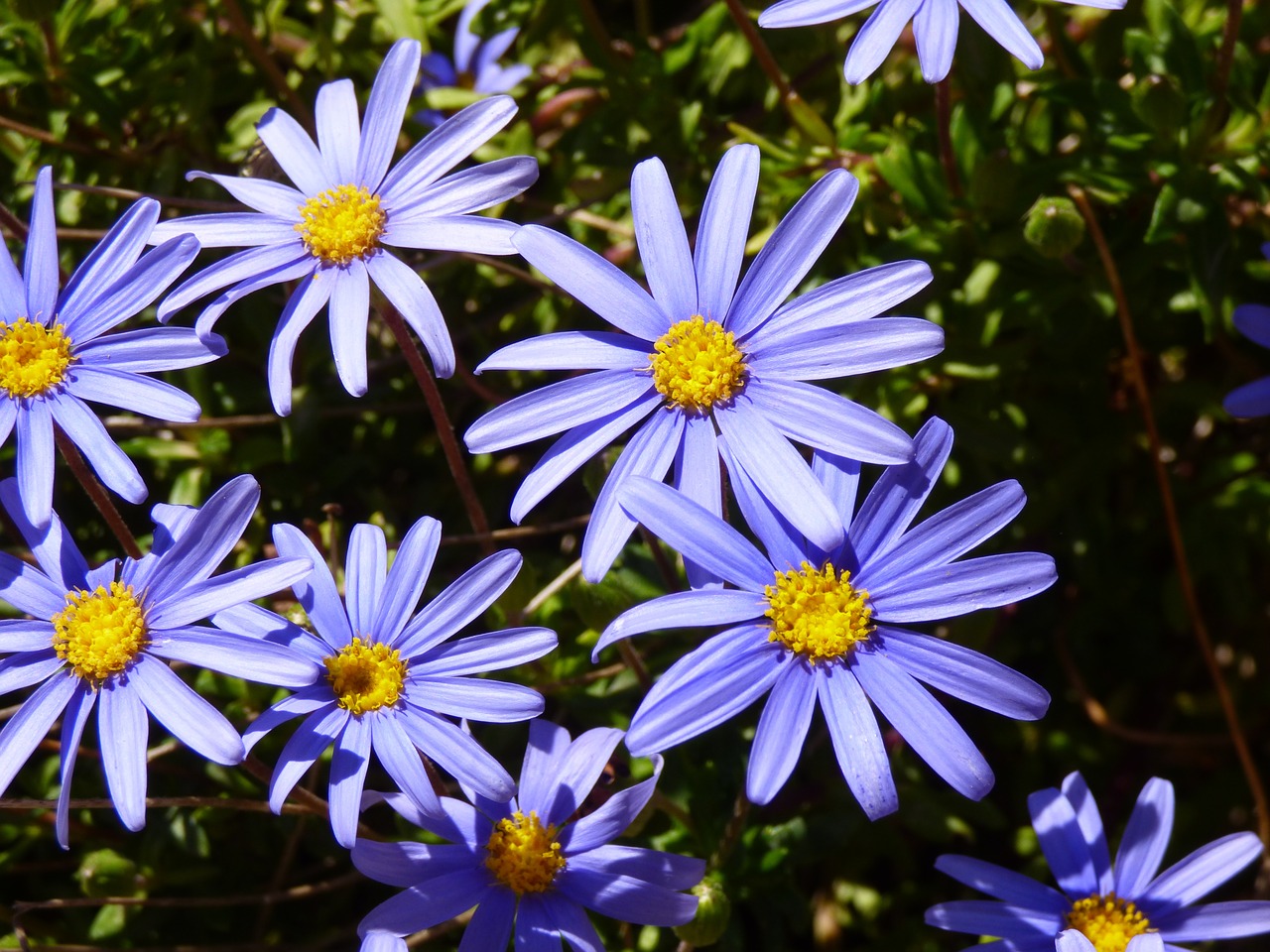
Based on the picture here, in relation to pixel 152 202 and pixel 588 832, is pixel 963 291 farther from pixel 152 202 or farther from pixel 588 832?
pixel 152 202

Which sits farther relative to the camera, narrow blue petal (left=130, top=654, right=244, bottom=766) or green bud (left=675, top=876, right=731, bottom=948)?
green bud (left=675, top=876, right=731, bottom=948)

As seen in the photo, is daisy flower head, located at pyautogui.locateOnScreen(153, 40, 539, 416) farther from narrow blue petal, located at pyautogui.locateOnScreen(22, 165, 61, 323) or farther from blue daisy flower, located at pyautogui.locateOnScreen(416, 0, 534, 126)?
blue daisy flower, located at pyautogui.locateOnScreen(416, 0, 534, 126)

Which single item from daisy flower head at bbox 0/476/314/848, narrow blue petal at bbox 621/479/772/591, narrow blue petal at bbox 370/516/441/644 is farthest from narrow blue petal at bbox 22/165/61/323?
narrow blue petal at bbox 621/479/772/591

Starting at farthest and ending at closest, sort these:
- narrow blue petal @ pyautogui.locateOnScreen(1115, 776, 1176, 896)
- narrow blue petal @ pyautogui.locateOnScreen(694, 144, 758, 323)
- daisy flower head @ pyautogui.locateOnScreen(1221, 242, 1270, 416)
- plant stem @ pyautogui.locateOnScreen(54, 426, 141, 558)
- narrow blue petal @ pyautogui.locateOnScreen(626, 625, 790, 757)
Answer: daisy flower head @ pyautogui.locateOnScreen(1221, 242, 1270, 416), narrow blue petal @ pyautogui.locateOnScreen(1115, 776, 1176, 896), plant stem @ pyautogui.locateOnScreen(54, 426, 141, 558), narrow blue petal @ pyautogui.locateOnScreen(694, 144, 758, 323), narrow blue petal @ pyautogui.locateOnScreen(626, 625, 790, 757)

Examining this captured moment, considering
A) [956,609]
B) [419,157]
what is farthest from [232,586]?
[956,609]

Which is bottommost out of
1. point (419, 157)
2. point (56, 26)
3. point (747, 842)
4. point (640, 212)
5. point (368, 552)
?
point (747, 842)

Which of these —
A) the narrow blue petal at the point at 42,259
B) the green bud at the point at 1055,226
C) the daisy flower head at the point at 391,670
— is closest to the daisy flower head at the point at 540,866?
the daisy flower head at the point at 391,670

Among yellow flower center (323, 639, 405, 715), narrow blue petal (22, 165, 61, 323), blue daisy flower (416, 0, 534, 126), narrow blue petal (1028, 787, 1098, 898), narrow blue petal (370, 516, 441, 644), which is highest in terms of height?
blue daisy flower (416, 0, 534, 126)

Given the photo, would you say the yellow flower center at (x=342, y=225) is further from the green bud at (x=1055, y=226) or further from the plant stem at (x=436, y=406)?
the green bud at (x=1055, y=226)
